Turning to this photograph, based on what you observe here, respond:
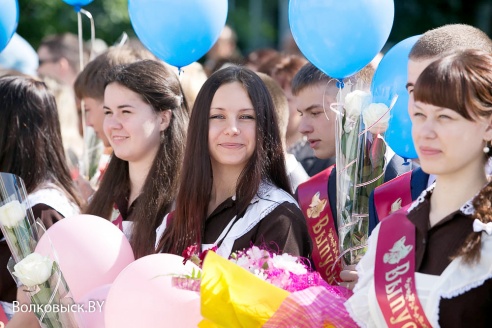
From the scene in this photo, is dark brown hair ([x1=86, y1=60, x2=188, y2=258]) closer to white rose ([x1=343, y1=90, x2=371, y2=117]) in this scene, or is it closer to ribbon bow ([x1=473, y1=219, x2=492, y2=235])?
white rose ([x1=343, y1=90, x2=371, y2=117])

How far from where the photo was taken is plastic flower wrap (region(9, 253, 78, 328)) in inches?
127

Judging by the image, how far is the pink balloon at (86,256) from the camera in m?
3.69

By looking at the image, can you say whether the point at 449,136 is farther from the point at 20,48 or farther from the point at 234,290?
the point at 20,48

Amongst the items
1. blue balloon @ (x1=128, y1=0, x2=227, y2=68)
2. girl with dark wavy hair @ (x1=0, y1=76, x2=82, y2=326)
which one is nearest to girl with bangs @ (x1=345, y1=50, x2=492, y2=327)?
blue balloon @ (x1=128, y1=0, x2=227, y2=68)

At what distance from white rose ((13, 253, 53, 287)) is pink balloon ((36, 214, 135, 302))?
38 cm

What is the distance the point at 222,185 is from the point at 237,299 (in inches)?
41.3

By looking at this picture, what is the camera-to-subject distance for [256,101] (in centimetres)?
368

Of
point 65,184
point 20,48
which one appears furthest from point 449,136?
point 20,48

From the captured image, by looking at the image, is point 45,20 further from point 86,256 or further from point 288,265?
point 288,265

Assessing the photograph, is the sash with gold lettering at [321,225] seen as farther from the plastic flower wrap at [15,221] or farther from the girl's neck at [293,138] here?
the girl's neck at [293,138]

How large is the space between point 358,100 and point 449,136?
2.84 ft

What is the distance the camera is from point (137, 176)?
4.52m

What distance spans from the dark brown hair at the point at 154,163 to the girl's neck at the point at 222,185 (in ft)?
1.61

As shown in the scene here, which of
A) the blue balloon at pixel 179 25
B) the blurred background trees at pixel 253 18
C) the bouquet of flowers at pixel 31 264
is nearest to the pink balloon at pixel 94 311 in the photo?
the bouquet of flowers at pixel 31 264
